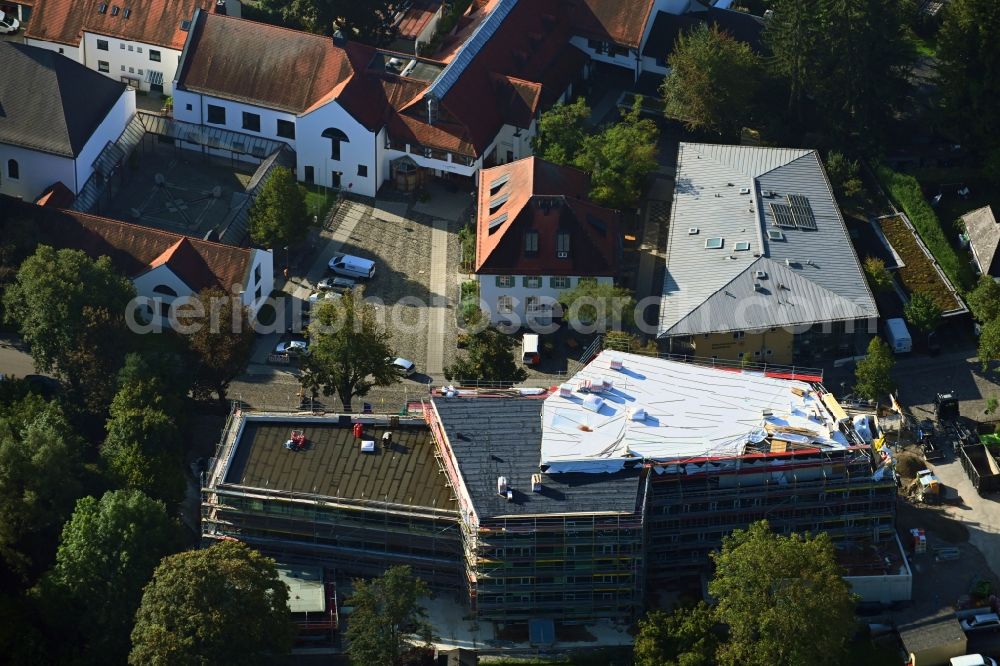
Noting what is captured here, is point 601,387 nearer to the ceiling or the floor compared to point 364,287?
nearer to the floor

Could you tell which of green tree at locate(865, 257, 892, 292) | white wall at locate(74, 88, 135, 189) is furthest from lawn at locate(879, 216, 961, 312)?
white wall at locate(74, 88, 135, 189)

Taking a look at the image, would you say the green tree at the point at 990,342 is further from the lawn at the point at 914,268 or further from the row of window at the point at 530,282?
the row of window at the point at 530,282

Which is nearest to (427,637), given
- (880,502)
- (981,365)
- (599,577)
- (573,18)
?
(599,577)

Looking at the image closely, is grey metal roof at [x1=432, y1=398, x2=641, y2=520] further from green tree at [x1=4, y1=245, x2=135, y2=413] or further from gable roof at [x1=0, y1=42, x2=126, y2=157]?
gable roof at [x1=0, y1=42, x2=126, y2=157]

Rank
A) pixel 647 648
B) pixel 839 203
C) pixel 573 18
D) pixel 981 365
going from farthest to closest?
pixel 573 18 < pixel 839 203 < pixel 981 365 < pixel 647 648

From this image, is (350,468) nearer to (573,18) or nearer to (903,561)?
(903,561)
